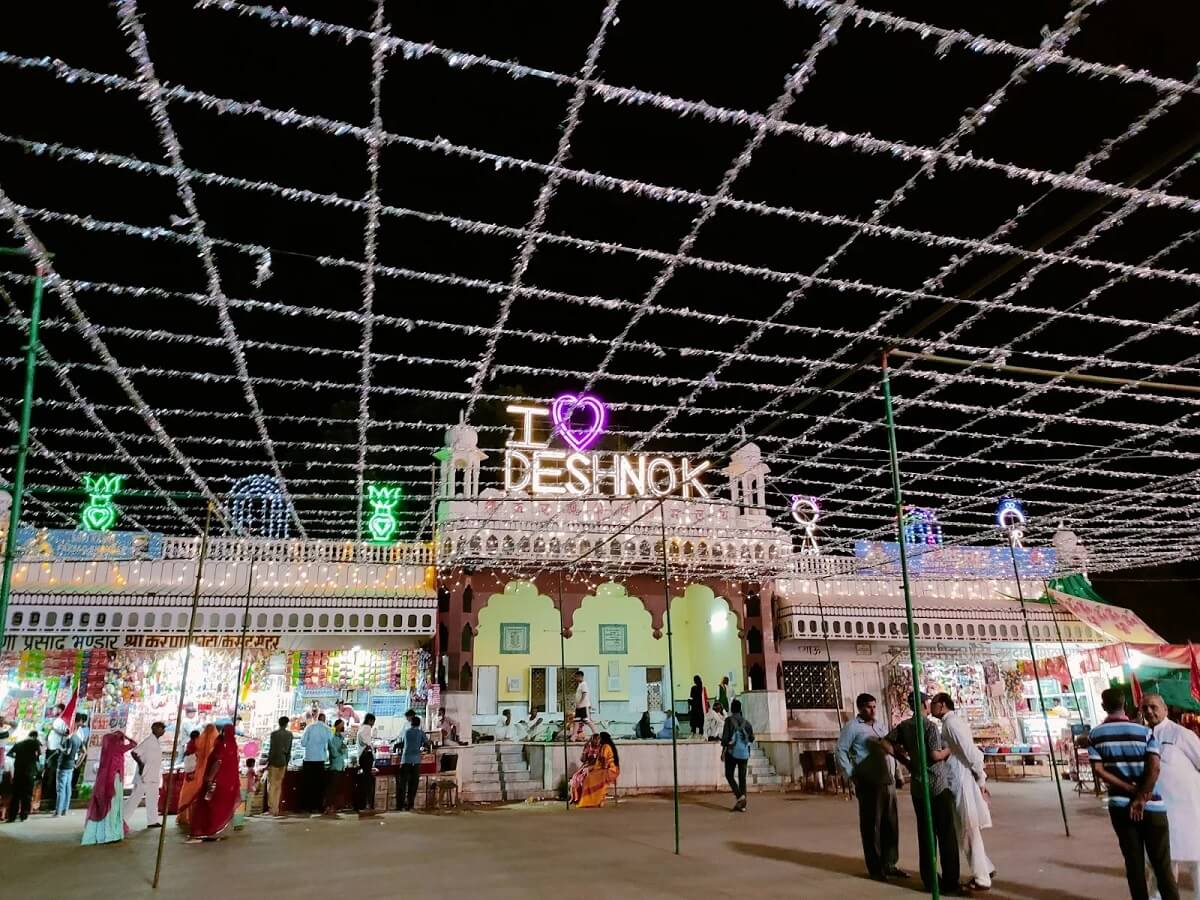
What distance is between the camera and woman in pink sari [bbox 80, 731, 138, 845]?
32.1 feet

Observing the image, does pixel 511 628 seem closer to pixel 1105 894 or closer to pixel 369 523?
pixel 369 523

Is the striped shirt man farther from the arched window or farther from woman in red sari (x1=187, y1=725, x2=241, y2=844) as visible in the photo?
the arched window

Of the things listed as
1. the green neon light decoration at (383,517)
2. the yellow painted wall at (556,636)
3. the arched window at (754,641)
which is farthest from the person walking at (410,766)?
the arched window at (754,641)

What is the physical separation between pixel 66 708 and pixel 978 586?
18.7m

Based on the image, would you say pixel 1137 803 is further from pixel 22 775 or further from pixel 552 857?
pixel 22 775

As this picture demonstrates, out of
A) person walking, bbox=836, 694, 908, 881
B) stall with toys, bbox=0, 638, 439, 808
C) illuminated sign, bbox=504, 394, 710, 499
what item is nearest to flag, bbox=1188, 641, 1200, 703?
illuminated sign, bbox=504, 394, 710, 499

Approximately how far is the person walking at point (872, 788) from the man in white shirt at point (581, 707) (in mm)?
8217

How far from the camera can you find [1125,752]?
18.7 ft

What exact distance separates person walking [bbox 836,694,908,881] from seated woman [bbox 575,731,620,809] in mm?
6369

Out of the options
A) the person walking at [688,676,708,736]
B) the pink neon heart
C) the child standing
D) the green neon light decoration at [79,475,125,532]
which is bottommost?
the child standing

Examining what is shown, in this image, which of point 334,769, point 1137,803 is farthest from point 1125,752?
point 334,769

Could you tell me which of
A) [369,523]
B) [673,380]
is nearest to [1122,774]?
[673,380]

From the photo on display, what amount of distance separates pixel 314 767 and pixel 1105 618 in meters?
16.6

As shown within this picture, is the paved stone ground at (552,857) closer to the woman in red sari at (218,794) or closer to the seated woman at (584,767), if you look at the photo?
the woman in red sari at (218,794)
